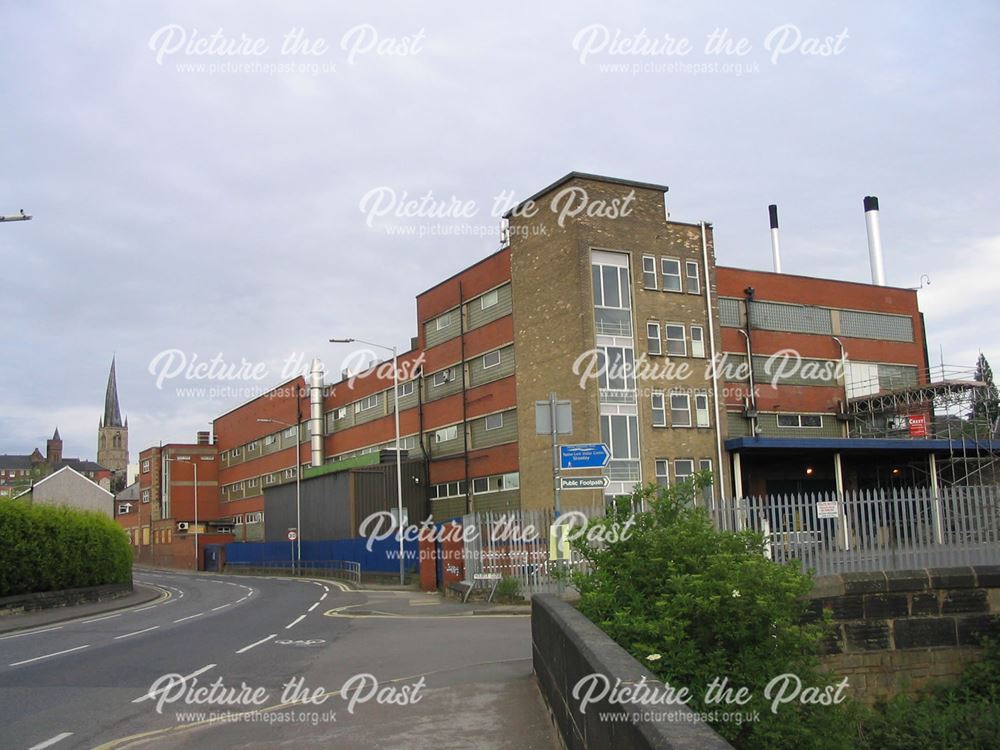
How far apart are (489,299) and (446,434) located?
7.73 m

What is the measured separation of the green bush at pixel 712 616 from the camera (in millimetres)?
7715

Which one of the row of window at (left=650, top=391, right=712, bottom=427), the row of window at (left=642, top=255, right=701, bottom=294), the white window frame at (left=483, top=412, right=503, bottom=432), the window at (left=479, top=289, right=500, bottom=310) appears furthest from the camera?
the window at (left=479, top=289, right=500, bottom=310)

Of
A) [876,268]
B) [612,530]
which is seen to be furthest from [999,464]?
[612,530]

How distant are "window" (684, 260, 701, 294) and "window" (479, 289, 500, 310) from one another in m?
8.78

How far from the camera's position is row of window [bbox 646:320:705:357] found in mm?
38250

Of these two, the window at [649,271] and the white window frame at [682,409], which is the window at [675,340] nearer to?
the white window frame at [682,409]

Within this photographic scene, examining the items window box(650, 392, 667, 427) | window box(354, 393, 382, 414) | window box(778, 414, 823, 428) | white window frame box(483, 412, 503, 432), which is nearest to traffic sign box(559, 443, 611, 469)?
window box(650, 392, 667, 427)

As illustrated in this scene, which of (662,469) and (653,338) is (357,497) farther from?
(653,338)

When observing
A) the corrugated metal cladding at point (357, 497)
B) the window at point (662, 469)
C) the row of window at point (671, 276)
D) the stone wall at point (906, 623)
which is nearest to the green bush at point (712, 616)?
the stone wall at point (906, 623)

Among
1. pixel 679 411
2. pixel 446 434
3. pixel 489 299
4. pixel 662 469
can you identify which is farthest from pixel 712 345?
pixel 446 434

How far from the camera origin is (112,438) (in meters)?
194

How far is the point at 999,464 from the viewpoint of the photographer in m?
41.6

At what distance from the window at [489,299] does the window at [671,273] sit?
7917 mm

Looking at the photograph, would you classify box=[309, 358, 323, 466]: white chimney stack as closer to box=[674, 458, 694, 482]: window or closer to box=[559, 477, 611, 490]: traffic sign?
box=[674, 458, 694, 482]: window
